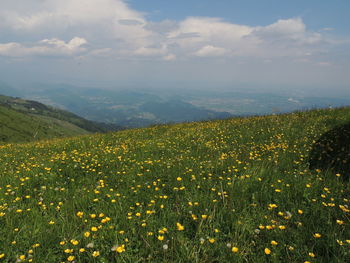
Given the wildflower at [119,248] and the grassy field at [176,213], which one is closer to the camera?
the wildflower at [119,248]

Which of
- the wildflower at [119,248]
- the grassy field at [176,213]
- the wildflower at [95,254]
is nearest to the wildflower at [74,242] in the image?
the grassy field at [176,213]

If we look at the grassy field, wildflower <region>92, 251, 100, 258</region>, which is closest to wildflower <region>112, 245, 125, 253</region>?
the grassy field

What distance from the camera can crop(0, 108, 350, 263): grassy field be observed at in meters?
3.02

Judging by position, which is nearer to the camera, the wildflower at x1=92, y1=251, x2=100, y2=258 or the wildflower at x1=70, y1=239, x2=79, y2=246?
the wildflower at x1=92, y1=251, x2=100, y2=258

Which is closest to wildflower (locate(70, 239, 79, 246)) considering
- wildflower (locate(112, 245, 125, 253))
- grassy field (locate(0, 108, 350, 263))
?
grassy field (locate(0, 108, 350, 263))

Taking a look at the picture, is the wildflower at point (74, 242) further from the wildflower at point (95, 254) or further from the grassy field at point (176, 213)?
the wildflower at point (95, 254)

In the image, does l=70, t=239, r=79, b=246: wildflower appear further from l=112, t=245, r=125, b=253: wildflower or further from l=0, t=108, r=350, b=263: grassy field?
l=112, t=245, r=125, b=253: wildflower

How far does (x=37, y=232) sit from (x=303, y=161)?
21.6 feet

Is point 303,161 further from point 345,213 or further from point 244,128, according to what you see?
point 244,128

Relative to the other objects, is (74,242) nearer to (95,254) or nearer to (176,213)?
(95,254)

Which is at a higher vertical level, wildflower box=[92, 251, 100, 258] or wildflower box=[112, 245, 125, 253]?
wildflower box=[112, 245, 125, 253]

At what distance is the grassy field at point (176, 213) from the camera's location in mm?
3021

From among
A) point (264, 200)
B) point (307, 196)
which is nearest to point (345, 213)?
point (307, 196)

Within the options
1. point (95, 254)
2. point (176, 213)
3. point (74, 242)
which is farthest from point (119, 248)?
point (176, 213)
